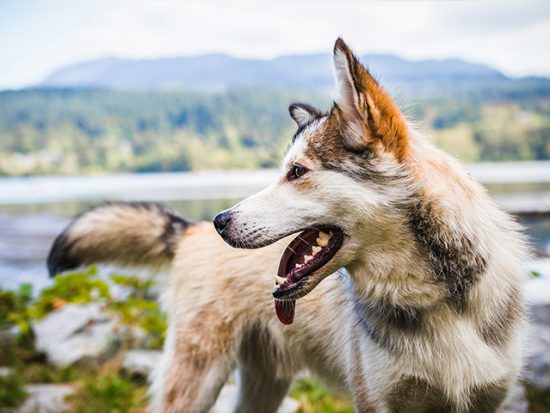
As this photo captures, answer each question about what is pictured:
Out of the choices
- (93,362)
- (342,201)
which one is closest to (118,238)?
(342,201)

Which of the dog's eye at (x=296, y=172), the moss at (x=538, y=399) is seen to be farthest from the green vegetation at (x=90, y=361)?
the dog's eye at (x=296, y=172)

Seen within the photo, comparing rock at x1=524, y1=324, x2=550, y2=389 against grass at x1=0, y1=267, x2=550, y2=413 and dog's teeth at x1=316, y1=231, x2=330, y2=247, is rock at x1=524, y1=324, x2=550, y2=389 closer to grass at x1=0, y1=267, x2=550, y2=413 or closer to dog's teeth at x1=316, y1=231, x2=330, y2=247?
grass at x1=0, y1=267, x2=550, y2=413

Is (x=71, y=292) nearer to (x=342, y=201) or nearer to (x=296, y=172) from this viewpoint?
(x=296, y=172)

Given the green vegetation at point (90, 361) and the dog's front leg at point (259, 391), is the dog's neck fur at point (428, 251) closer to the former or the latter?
the dog's front leg at point (259, 391)

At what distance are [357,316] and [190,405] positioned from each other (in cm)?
121

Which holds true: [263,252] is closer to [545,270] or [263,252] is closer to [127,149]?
[545,270]

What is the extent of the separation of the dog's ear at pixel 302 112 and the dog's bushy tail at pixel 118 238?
1266 millimetres

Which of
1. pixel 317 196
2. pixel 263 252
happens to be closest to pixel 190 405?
pixel 263 252

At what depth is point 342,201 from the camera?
2.27 metres

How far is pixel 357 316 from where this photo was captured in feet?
8.71

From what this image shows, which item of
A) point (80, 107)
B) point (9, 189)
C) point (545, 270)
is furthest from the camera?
point (80, 107)

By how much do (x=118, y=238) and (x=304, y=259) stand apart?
1.74 metres

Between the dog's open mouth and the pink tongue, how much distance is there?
1.04ft

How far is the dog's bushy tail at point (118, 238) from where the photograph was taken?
3626 mm
